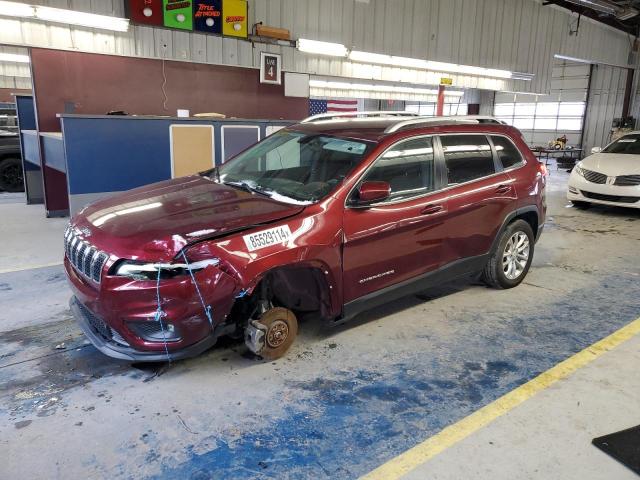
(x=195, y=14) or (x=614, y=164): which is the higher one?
(x=195, y=14)

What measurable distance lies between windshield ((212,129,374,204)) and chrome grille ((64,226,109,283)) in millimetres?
1145

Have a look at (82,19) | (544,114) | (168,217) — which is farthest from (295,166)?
(544,114)

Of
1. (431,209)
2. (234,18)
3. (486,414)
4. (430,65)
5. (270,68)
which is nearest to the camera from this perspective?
(486,414)

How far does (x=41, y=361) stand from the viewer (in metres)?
3.18

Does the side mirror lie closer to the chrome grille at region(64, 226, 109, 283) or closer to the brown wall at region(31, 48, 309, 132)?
the chrome grille at region(64, 226, 109, 283)

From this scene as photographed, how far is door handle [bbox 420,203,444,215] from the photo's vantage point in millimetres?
3609

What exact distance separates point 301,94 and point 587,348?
27.9ft

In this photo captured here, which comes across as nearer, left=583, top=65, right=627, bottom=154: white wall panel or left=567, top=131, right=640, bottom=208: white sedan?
left=567, top=131, right=640, bottom=208: white sedan

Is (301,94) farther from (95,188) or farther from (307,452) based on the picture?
(307,452)

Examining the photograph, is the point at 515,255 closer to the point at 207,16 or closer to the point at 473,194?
the point at 473,194

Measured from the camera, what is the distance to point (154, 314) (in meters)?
2.63

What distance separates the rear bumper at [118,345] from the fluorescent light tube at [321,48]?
27.8ft

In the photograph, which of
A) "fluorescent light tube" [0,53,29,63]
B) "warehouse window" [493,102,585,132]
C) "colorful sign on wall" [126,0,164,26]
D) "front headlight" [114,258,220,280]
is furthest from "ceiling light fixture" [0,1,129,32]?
"warehouse window" [493,102,585,132]

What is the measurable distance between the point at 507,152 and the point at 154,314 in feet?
11.3
